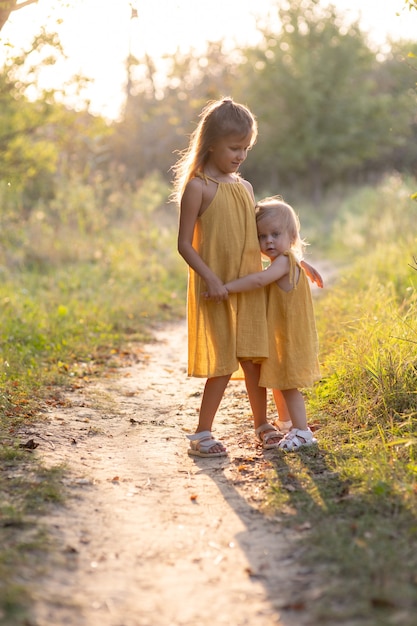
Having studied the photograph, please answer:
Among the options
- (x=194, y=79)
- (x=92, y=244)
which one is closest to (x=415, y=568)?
(x=92, y=244)

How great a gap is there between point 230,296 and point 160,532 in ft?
4.62

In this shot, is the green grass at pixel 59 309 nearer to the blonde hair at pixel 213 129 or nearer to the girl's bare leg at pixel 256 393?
the girl's bare leg at pixel 256 393

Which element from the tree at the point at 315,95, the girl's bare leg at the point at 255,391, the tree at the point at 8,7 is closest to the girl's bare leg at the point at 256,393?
the girl's bare leg at the point at 255,391

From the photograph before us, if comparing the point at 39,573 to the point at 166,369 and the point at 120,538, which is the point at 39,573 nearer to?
the point at 120,538

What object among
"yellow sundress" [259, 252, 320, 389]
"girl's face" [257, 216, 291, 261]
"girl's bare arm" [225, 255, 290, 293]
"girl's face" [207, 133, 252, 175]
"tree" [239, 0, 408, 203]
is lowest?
"yellow sundress" [259, 252, 320, 389]

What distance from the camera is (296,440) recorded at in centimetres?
413

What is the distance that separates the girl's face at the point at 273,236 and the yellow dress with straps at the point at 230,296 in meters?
0.06

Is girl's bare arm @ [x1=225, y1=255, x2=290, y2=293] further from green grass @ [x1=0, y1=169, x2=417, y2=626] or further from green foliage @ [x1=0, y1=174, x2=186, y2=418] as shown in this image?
green foliage @ [x1=0, y1=174, x2=186, y2=418]

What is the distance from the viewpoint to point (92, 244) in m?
11.7

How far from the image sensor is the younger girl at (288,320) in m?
4.12

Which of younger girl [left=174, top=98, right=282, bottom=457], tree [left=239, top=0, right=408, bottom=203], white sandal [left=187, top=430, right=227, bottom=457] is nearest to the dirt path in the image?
white sandal [left=187, top=430, right=227, bottom=457]

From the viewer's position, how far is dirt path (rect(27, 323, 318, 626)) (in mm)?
2494

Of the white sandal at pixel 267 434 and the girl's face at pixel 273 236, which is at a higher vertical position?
the girl's face at pixel 273 236

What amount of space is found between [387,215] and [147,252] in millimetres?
4040
